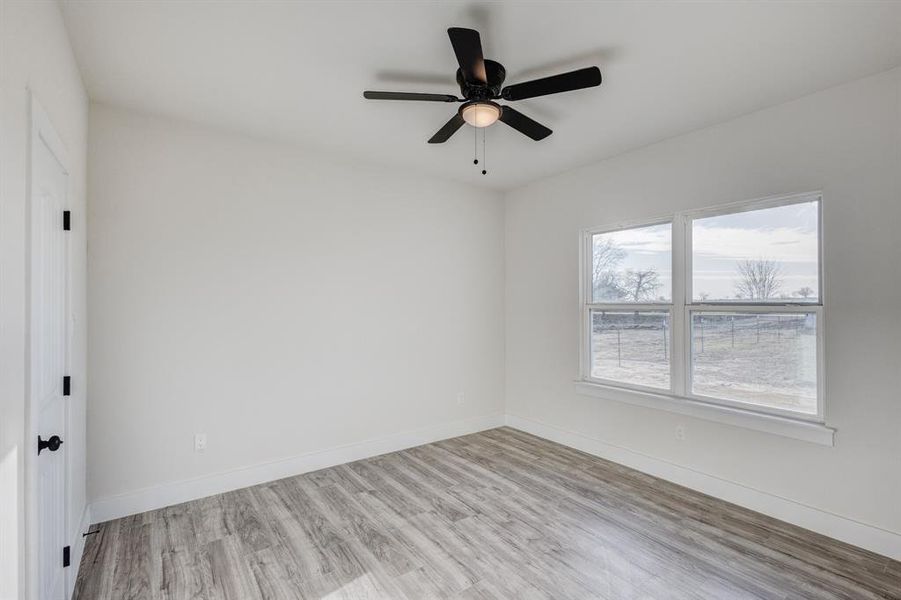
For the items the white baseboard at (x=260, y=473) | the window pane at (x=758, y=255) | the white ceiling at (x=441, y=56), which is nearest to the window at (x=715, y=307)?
the window pane at (x=758, y=255)

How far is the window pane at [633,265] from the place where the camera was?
3678 mm

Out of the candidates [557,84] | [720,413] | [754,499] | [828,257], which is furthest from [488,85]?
[754,499]

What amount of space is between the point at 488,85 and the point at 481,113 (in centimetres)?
18

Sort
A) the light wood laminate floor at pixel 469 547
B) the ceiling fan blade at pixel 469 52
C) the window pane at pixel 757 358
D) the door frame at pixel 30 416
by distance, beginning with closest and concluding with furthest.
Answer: the door frame at pixel 30 416, the ceiling fan blade at pixel 469 52, the light wood laminate floor at pixel 469 547, the window pane at pixel 757 358

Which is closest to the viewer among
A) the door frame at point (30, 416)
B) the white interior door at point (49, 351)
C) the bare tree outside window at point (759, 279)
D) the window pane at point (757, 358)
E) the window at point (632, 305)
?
the door frame at point (30, 416)

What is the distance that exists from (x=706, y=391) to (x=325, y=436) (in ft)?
10.6

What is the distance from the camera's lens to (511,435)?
4.73m

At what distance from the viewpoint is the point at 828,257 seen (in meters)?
2.71

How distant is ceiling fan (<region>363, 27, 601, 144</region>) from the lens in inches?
79.0

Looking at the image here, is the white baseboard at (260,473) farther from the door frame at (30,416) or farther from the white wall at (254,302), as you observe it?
the door frame at (30,416)

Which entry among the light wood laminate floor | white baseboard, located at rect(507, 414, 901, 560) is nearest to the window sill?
white baseboard, located at rect(507, 414, 901, 560)

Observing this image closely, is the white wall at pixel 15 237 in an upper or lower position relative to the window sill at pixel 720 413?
upper

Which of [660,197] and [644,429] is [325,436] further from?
[660,197]

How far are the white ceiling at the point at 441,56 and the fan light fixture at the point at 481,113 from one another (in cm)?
31
